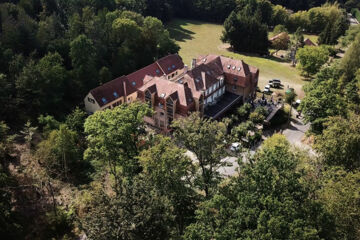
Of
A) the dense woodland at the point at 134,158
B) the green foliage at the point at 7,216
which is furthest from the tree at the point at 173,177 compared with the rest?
the green foliage at the point at 7,216

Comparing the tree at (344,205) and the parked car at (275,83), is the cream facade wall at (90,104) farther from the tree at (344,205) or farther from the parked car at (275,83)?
the parked car at (275,83)

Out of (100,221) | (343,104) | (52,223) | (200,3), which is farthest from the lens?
(200,3)

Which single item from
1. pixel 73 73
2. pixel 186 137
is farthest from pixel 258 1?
pixel 186 137

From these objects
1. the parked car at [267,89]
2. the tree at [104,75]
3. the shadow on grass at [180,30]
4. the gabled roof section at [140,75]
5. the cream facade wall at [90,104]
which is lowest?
the parked car at [267,89]

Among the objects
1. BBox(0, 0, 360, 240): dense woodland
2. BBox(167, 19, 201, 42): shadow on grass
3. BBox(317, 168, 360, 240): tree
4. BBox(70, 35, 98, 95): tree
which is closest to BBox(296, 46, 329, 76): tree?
BBox(0, 0, 360, 240): dense woodland

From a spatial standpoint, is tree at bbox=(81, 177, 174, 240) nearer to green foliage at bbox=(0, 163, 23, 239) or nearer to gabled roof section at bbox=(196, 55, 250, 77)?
green foliage at bbox=(0, 163, 23, 239)

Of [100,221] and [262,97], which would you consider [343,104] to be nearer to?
[262,97]
